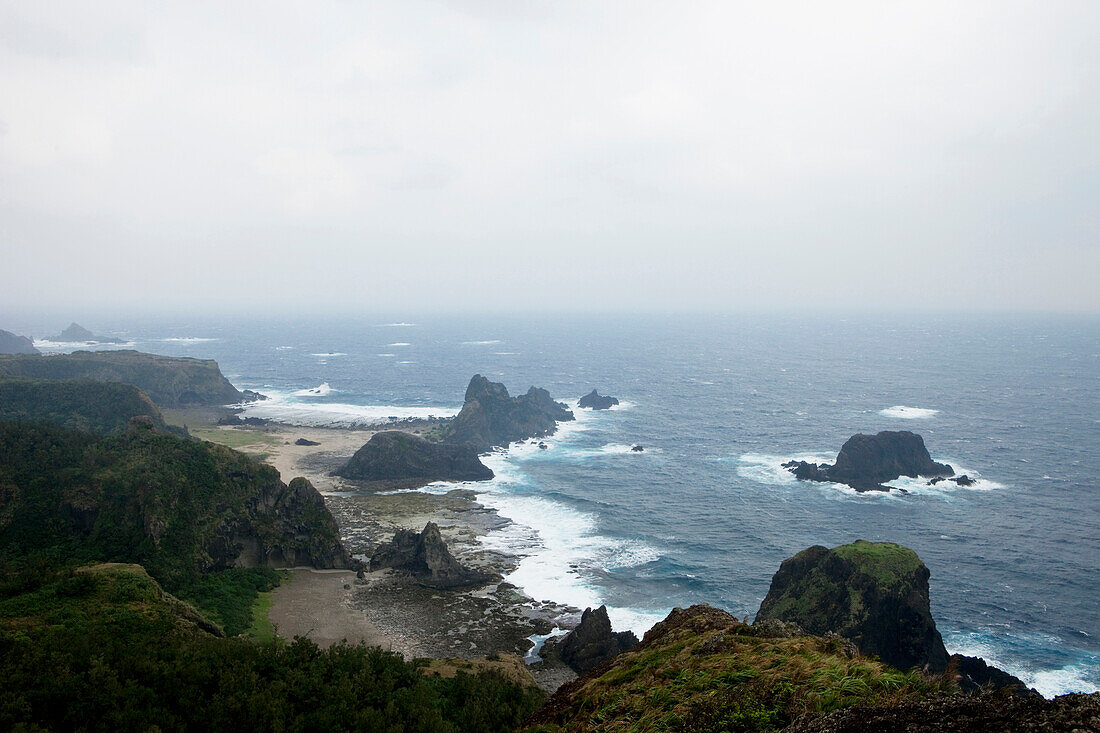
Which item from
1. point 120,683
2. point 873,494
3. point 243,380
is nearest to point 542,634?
point 120,683

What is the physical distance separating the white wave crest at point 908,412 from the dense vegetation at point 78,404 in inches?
4687

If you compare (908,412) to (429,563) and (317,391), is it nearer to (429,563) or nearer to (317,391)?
(429,563)

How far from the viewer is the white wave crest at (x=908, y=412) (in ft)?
375

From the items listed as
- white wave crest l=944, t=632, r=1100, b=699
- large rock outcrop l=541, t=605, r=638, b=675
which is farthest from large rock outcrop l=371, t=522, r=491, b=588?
white wave crest l=944, t=632, r=1100, b=699

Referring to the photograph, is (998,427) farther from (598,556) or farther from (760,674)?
(760,674)

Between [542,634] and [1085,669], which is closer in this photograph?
[1085,669]

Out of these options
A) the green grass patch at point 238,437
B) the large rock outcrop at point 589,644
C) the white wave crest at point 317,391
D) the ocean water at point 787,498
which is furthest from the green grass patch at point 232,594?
the white wave crest at point 317,391

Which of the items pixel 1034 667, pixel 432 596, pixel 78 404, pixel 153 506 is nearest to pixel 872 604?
pixel 1034 667

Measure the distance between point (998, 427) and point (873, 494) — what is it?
48094 mm

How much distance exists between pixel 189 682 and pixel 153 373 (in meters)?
133

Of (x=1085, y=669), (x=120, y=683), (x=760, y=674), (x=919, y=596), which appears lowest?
(x=1085, y=669)

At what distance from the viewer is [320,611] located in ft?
149

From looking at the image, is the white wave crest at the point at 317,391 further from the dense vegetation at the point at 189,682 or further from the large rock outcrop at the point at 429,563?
the dense vegetation at the point at 189,682

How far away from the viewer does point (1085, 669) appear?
39.9m
